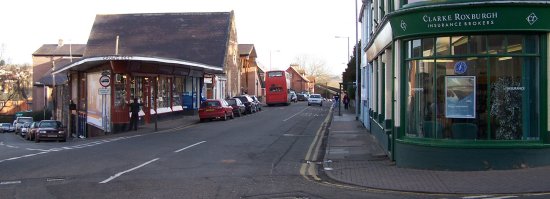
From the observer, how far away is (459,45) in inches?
468

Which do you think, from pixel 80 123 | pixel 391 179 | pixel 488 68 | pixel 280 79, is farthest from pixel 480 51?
pixel 280 79

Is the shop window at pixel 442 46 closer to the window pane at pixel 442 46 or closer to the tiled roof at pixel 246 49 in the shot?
the window pane at pixel 442 46

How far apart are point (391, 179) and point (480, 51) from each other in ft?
10.6

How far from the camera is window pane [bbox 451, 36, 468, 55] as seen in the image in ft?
38.9

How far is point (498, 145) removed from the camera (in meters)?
11.6

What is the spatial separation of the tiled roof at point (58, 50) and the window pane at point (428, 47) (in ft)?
260

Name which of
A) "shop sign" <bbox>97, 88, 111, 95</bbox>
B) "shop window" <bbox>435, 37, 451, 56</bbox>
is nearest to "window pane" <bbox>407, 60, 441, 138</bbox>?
"shop window" <bbox>435, 37, 451, 56</bbox>

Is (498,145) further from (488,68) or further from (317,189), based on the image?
(317,189)

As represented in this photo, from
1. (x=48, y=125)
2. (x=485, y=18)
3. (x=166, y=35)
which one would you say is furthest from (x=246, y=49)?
(x=485, y=18)

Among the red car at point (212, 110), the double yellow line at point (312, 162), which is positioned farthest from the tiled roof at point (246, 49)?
the double yellow line at point (312, 162)

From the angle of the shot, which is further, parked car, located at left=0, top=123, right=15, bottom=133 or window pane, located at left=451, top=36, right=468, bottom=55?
parked car, located at left=0, top=123, right=15, bottom=133

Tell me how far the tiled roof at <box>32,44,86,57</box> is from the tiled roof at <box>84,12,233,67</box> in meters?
28.3

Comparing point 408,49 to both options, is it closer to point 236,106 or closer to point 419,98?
point 419,98

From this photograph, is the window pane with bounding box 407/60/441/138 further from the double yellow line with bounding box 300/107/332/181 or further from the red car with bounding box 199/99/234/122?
the red car with bounding box 199/99/234/122
